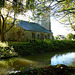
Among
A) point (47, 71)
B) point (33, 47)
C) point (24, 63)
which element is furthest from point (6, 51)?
point (47, 71)

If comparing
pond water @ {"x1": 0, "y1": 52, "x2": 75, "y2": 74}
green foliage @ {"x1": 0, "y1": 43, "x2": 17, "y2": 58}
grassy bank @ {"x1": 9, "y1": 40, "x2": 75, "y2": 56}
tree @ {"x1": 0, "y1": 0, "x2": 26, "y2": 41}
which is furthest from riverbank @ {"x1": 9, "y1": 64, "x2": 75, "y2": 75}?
grassy bank @ {"x1": 9, "y1": 40, "x2": 75, "y2": 56}

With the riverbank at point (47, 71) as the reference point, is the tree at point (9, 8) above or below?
above

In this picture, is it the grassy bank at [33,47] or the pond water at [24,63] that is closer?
the pond water at [24,63]

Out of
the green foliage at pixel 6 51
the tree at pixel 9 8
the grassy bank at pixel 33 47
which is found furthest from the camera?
the grassy bank at pixel 33 47

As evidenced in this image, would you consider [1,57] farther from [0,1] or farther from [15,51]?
[0,1]

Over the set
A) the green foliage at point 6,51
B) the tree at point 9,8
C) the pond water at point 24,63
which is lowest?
the pond water at point 24,63

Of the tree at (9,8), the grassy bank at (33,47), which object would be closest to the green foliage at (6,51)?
the grassy bank at (33,47)

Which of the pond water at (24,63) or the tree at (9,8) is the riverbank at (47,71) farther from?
the tree at (9,8)

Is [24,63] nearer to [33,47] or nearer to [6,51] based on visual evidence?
[6,51]

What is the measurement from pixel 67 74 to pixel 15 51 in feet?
32.7

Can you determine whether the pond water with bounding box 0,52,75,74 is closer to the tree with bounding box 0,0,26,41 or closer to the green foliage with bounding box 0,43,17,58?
the green foliage with bounding box 0,43,17,58

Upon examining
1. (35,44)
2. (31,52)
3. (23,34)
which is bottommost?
(31,52)

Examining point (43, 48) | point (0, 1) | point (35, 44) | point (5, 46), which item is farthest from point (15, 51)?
point (0, 1)

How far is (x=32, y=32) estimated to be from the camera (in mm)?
25906
